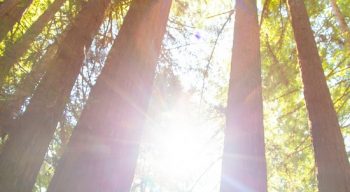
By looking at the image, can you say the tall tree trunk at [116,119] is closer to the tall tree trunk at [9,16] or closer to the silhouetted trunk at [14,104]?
the silhouetted trunk at [14,104]

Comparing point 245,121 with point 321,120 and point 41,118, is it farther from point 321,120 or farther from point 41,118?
point 41,118

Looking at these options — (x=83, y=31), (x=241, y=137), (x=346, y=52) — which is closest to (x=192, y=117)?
(x=346, y=52)

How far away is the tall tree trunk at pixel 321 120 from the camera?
525 centimetres

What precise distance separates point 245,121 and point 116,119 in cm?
216

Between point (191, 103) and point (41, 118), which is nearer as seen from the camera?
point (41, 118)

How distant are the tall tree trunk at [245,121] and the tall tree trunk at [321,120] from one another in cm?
117

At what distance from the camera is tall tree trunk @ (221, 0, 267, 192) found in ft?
15.0

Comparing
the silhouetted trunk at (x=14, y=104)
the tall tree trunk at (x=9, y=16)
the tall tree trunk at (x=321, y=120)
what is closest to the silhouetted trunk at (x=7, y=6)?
the tall tree trunk at (x=9, y=16)

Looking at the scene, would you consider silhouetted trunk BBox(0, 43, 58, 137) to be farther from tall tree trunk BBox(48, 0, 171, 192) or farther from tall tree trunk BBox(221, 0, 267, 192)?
tall tree trunk BBox(221, 0, 267, 192)

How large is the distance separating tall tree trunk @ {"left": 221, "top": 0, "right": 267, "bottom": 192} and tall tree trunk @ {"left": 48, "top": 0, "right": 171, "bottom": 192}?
153cm

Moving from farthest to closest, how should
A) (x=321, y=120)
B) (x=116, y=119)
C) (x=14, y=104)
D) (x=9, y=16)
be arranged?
(x=321, y=120), (x=9, y=16), (x=14, y=104), (x=116, y=119)

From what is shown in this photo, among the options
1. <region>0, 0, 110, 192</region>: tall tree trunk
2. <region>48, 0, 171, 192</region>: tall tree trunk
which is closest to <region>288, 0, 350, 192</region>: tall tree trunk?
<region>48, 0, 171, 192</region>: tall tree trunk

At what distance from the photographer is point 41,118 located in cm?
349

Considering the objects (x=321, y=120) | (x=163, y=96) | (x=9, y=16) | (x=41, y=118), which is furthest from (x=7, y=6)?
(x=163, y=96)
